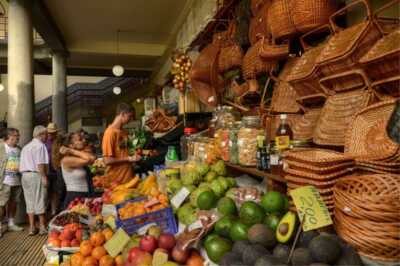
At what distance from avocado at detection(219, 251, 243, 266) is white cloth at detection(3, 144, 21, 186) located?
165 inches

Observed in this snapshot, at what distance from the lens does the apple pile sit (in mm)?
2227

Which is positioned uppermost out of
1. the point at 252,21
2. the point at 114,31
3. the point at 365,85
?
the point at 114,31

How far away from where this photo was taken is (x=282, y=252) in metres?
1.14

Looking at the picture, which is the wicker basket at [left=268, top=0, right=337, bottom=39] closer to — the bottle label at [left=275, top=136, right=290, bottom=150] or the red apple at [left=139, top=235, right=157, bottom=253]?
the bottle label at [left=275, top=136, right=290, bottom=150]

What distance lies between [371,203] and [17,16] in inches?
234

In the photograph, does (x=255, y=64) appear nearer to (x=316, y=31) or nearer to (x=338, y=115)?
(x=316, y=31)

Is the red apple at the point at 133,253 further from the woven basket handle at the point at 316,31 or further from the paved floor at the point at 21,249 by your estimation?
the paved floor at the point at 21,249

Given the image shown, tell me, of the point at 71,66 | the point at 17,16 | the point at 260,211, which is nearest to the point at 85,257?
the point at 260,211

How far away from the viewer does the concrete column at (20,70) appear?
17.1ft

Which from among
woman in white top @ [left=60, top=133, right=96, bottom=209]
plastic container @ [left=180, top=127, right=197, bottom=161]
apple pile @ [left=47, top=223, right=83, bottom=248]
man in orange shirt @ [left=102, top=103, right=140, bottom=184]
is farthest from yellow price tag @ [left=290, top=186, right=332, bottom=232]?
woman in white top @ [left=60, top=133, right=96, bottom=209]

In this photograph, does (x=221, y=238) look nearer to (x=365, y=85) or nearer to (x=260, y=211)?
(x=260, y=211)

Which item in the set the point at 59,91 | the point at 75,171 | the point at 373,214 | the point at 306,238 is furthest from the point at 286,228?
the point at 59,91

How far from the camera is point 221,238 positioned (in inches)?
56.5

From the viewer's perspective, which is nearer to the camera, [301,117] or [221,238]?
[221,238]
